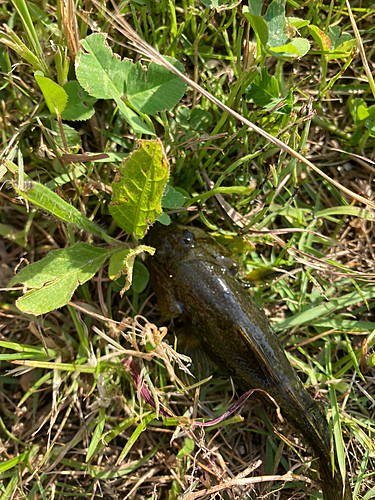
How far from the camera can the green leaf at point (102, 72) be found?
271 centimetres

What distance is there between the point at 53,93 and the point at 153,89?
2.28 ft

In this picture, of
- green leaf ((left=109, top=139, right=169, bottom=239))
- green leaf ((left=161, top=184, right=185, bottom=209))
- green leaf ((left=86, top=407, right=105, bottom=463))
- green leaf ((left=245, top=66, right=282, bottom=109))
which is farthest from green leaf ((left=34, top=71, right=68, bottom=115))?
green leaf ((left=86, top=407, right=105, bottom=463))

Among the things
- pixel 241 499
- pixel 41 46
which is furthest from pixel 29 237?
pixel 241 499

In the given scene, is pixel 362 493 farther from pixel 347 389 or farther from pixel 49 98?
pixel 49 98

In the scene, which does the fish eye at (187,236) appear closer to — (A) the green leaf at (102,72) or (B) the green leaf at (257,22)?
(A) the green leaf at (102,72)

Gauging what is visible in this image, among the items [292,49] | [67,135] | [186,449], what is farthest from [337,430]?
[67,135]

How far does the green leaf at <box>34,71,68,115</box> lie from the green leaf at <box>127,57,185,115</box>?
458 mm

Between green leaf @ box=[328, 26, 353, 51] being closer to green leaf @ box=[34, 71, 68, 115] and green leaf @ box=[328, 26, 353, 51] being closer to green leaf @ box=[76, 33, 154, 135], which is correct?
green leaf @ box=[76, 33, 154, 135]

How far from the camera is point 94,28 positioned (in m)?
3.12

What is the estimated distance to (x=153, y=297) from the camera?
11.2 feet

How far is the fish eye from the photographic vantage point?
121 inches

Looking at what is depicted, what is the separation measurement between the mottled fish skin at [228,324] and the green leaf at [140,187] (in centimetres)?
42

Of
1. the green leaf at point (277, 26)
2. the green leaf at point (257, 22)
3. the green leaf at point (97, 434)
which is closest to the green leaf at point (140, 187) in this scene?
the green leaf at point (257, 22)

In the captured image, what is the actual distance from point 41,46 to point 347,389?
12.3 feet
